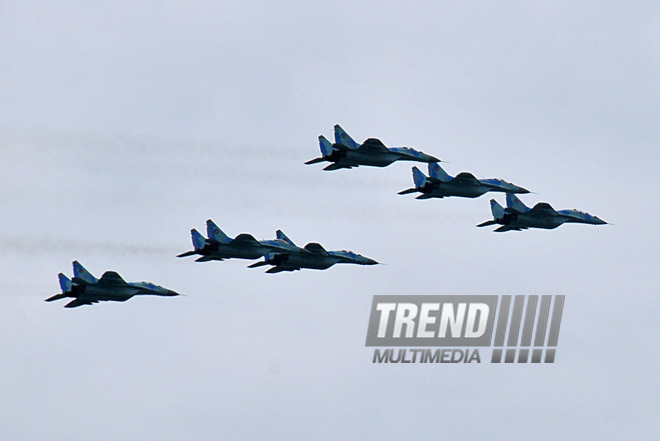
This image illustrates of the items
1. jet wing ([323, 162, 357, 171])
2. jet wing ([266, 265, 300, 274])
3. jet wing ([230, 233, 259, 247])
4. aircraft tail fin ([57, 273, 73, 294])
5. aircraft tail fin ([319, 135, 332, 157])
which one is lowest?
aircraft tail fin ([57, 273, 73, 294])

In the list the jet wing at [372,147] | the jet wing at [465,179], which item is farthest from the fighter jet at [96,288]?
the jet wing at [465,179]

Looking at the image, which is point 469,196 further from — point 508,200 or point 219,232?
point 219,232

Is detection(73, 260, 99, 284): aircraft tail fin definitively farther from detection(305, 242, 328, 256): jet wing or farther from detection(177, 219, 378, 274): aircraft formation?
detection(305, 242, 328, 256): jet wing

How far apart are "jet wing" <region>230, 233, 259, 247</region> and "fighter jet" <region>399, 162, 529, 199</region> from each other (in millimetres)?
16049

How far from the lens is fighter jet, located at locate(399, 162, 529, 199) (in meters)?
123

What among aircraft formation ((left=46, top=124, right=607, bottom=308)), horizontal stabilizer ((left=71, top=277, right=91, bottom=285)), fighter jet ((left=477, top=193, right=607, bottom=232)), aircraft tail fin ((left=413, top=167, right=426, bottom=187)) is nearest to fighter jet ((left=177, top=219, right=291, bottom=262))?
aircraft formation ((left=46, top=124, right=607, bottom=308))

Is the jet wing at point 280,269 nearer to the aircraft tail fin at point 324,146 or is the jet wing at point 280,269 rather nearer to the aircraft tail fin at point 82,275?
the aircraft tail fin at point 324,146

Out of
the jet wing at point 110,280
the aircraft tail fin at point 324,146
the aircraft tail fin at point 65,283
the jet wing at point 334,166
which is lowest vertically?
the aircraft tail fin at point 65,283

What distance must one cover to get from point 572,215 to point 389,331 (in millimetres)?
26609

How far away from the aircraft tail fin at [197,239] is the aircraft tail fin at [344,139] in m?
15.5

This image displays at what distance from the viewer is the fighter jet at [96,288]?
122 meters

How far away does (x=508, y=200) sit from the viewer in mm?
127500

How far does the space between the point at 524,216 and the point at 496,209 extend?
10.1 feet

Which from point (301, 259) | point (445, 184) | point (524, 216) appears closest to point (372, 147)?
point (445, 184)
